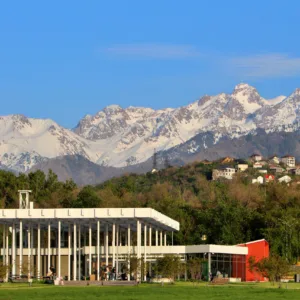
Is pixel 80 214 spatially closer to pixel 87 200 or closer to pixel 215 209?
pixel 215 209

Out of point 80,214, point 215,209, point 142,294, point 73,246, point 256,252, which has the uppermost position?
point 215,209

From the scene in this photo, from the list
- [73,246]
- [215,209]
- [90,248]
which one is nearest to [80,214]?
[90,248]

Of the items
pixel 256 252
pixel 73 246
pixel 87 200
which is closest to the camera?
pixel 73 246

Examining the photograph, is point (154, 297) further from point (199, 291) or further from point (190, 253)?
point (190, 253)

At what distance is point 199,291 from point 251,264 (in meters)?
27.5

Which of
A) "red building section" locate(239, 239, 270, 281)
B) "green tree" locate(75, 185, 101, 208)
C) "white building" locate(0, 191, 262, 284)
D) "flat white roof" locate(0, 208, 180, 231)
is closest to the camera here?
"flat white roof" locate(0, 208, 180, 231)

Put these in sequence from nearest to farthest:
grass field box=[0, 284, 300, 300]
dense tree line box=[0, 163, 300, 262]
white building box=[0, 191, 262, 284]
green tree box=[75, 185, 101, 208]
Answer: grass field box=[0, 284, 300, 300], white building box=[0, 191, 262, 284], dense tree line box=[0, 163, 300, 262], green tree box=[75, 185, 101, 208]

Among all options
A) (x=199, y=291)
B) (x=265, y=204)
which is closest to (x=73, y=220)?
(x=199, y=291)

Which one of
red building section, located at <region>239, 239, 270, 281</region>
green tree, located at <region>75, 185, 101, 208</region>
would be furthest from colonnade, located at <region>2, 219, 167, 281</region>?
green tree, located at <region>75, 185, 101, 208</region>

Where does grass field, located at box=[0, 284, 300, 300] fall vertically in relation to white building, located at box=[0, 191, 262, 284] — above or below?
below

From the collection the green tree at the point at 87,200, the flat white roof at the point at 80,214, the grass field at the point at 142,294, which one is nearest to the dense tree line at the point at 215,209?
the green tree at the point at 87,200

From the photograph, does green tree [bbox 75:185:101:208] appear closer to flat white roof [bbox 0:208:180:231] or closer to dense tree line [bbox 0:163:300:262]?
dense tree line [bbox 0:163:300:262]

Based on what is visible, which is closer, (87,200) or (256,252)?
(256,252)

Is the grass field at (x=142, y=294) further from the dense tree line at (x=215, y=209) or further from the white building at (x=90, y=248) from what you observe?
the dense tree line at (x=215, y=209)
